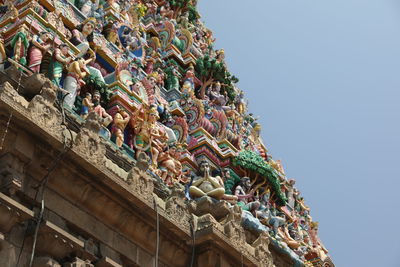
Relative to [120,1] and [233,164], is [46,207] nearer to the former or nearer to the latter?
[233,164]

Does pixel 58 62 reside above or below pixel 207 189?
above

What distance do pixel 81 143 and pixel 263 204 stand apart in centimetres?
1228

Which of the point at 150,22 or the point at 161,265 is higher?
the point at 150,22

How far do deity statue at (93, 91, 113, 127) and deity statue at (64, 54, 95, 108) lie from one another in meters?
0.52

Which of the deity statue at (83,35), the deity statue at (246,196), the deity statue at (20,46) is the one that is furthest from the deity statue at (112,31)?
the deity statue at (246,196)

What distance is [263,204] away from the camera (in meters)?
25.8

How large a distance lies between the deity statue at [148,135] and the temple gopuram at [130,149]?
4cm

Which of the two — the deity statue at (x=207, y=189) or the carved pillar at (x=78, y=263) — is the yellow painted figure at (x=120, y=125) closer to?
the deity statue at (x=207, y=189)

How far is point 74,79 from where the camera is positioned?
19984 mm

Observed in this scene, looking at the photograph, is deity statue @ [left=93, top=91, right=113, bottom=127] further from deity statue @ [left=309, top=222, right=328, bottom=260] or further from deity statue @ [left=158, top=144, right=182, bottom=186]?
deity statue @ [left=309, top=222, right=328, bottom=260]

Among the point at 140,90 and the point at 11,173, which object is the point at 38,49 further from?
the point at 11,173

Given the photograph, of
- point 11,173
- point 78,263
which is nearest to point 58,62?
point 11,173

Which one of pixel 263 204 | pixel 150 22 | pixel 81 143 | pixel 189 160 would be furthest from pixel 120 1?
pixel 81 143

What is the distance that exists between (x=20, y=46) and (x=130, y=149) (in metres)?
4.01
